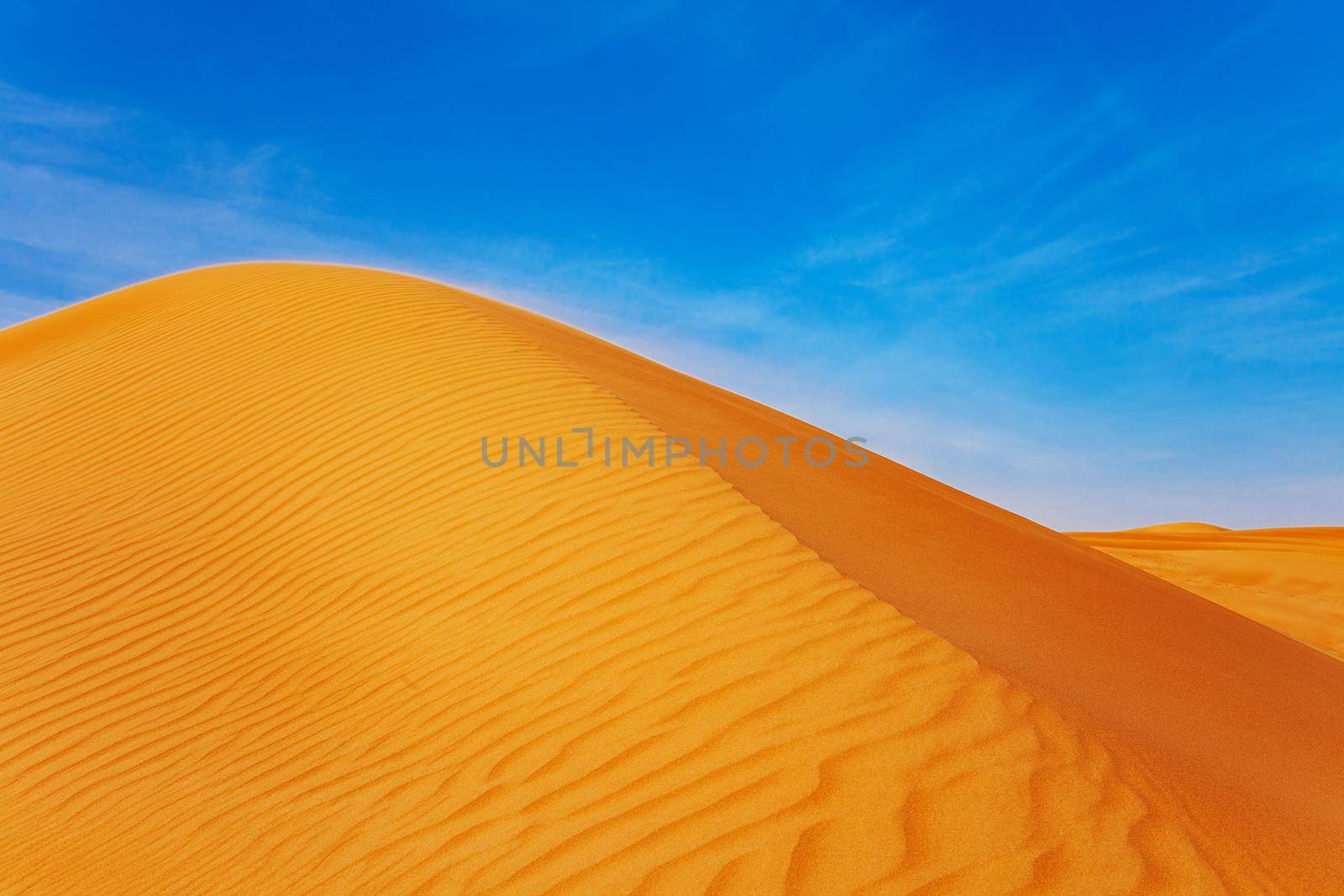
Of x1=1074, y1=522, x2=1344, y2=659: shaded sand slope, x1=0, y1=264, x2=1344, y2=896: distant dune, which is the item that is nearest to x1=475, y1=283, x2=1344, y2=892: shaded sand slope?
x1=0, y1=264, x2=1344, y2=896: distant dune

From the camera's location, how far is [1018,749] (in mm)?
3154

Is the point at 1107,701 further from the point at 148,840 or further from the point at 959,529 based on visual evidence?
the point at 148,840

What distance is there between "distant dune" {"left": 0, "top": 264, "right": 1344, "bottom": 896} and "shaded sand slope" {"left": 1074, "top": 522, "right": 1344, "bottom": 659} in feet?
17.2

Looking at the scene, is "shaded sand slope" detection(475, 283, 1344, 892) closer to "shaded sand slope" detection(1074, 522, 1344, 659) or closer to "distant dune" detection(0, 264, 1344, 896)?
"distant dune" detection(0, 264, 1344, 896)

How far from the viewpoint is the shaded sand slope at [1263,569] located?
12031 mm

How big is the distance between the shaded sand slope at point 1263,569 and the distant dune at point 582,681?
5237 millimetres

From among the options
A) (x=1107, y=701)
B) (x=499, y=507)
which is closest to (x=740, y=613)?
(x=1107, y=701)

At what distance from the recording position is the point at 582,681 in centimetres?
395

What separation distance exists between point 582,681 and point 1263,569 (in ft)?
51.0

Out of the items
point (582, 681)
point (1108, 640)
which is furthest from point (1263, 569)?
point (582, 681)

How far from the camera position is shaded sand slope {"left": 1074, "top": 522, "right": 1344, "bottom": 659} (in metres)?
12.0

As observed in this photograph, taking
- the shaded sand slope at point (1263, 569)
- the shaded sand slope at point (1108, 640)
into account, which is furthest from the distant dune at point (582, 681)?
the shaded sand slope at point (1263, 569)

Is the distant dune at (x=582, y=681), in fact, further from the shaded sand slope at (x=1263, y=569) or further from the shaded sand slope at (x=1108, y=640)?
the shaded sand slope at (x=1263, y=569)

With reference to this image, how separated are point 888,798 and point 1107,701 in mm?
1634
